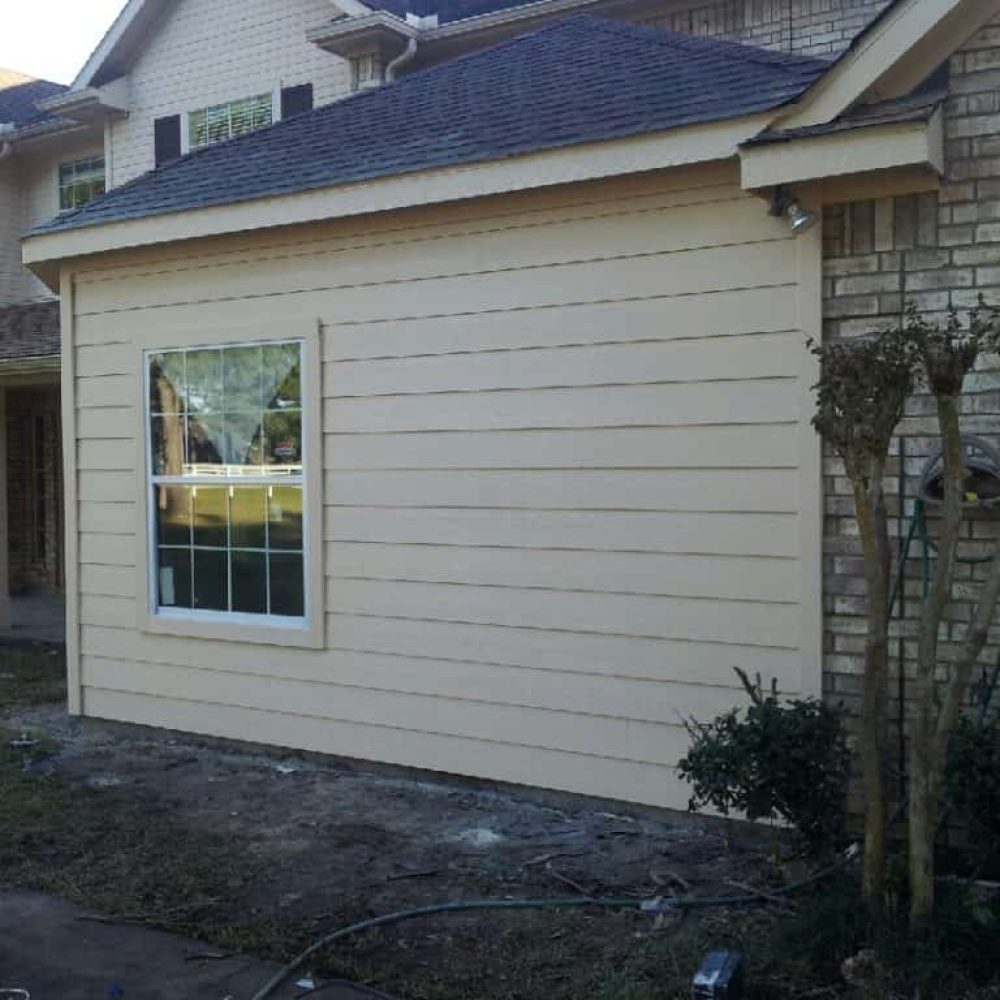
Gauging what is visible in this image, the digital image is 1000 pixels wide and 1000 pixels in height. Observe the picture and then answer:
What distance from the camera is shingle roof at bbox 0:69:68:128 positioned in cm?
1795

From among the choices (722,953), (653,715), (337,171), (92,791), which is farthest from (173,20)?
(722,953)

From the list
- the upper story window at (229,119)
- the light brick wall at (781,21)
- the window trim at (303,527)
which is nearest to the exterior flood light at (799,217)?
the window trim at (303,527)

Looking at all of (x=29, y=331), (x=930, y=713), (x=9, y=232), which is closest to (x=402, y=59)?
(x=29, y=331)

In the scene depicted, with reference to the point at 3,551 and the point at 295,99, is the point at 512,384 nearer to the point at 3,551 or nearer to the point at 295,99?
the point at 3,551

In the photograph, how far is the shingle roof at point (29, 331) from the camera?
12.8 metres

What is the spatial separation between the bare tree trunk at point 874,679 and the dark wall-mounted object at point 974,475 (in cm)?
81

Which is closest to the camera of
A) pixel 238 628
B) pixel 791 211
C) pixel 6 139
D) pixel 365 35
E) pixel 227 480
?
pixel 791 211

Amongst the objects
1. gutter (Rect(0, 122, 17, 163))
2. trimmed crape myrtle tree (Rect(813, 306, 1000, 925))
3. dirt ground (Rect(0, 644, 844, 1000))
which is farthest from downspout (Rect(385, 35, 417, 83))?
trimmed crape myrtle tree (Rect(813, 306, 1000, 925))

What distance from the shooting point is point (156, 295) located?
7887 millimetres

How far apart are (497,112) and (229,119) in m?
9.37

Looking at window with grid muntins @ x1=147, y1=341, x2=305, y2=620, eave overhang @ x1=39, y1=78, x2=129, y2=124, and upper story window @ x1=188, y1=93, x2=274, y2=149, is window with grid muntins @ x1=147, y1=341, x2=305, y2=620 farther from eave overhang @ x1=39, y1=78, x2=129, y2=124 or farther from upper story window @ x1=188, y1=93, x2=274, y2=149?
eave overhang @ x1=39, y1=78, x2=129, y2=124

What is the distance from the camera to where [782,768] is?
4.60 metres

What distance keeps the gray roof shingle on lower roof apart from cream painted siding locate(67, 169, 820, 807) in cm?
32

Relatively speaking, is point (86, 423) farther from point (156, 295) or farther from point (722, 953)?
point (722, 953)
